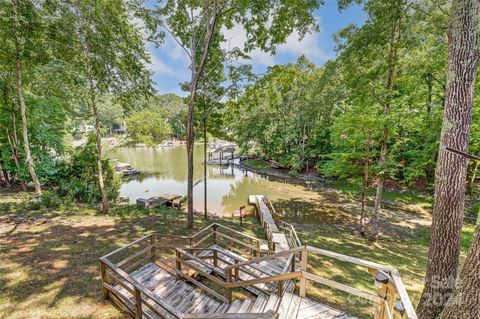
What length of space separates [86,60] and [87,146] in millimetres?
7461

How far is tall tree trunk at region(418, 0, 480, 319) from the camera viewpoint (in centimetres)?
284

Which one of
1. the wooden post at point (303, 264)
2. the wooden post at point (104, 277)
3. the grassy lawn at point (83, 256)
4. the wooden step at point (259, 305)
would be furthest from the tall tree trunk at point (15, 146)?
the wooden post at point (303, 264)

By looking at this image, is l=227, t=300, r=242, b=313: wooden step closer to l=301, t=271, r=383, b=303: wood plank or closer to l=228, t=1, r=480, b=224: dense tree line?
l=301, t=271, r=383, b=303: wood plank

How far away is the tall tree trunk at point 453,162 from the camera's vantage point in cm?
284

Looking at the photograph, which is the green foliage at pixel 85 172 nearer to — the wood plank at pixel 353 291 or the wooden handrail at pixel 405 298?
the wood plank at pixel 353 291

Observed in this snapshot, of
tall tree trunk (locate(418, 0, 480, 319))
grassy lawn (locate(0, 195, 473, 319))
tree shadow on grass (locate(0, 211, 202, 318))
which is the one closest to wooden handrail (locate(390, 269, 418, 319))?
tall tree trunk (locate(418, 0, 480, 319))

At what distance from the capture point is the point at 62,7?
6.80 m

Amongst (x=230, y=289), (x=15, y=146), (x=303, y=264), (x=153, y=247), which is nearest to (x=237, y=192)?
(x=153, y=247)

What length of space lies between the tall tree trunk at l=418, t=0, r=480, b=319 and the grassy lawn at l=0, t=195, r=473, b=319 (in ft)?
4.19

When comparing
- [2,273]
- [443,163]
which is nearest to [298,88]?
[443,163]

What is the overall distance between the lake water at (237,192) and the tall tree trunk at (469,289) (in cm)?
996

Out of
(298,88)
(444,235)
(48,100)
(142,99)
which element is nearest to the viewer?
(444,235)

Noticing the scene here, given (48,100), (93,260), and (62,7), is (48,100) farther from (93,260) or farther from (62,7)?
(93,260)

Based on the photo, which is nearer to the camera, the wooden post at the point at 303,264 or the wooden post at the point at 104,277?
the wooden post at the point at 303,264
